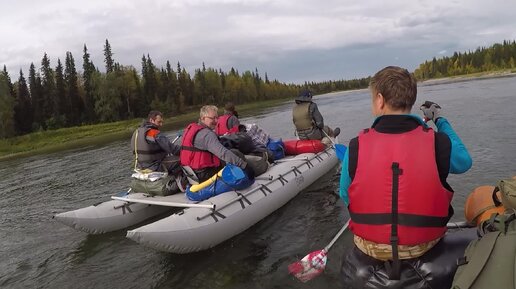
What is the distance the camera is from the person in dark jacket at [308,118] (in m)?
10.7

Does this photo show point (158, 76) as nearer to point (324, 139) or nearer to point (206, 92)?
point (206, 92)

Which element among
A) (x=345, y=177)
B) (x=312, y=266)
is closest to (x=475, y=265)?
(x=345, y=177)

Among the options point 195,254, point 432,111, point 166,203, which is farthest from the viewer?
point 166,203

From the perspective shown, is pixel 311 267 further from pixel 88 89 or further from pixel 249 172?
pixel 88 89

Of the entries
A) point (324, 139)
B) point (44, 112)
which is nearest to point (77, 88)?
point (44, 112)

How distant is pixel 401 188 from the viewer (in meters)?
2.67

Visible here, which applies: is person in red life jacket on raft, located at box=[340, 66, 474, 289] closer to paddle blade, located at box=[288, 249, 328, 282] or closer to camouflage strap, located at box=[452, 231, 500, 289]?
camouflage strap, located at box=[452, 231, 500, 289]

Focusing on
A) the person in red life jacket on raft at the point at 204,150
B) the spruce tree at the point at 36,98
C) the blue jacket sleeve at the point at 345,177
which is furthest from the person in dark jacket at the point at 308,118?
the spruce tree at the point at 36,98

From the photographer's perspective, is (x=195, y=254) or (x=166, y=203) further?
(x=166, y=203)

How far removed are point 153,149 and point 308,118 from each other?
4.56 metres

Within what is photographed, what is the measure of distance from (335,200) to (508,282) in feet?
22.0

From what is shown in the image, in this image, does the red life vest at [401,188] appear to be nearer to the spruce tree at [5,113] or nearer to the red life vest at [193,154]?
the red life vest at [193,154]

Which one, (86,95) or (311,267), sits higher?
(86,95)

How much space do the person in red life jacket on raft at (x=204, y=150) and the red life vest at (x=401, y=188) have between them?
4.18 meters
